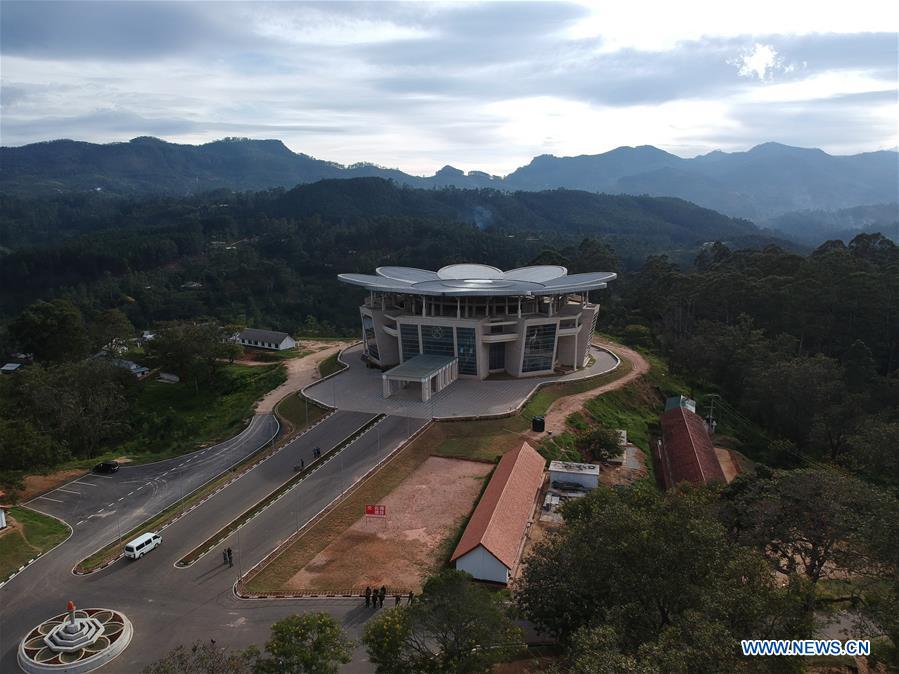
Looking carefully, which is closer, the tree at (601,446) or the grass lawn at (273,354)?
the tree at (601,446)

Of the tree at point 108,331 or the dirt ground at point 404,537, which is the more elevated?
the dirt ground at point 404,537

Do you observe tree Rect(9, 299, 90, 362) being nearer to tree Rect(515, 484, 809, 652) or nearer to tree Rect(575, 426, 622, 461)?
tree Rect(575, 426, 622, 461)

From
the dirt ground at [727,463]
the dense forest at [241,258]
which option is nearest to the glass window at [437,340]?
the dirt ground at [727,463]

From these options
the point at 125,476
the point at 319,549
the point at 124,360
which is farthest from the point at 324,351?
the point at 319,549

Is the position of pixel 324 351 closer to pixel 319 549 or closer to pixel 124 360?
pixel 124 360

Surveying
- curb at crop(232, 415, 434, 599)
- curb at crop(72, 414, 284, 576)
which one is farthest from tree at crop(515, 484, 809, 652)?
curb at crop(72, 414, 284, 576)

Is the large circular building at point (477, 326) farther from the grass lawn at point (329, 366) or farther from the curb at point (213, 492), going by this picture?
the curb at point (213, 492)
